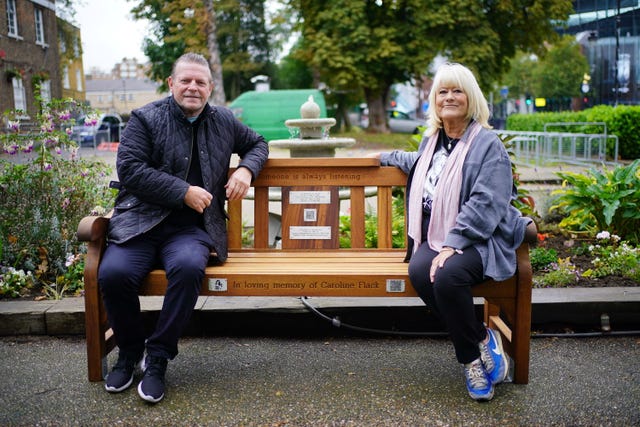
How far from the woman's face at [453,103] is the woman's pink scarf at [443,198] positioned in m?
0.10

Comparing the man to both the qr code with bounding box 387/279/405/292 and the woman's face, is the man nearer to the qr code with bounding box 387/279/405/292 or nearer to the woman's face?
the qr code with bounding box 387/279/405/292

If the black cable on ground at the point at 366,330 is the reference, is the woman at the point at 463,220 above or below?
above

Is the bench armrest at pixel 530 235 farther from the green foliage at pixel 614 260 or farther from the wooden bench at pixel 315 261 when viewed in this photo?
the green foliage at pixel 614 260

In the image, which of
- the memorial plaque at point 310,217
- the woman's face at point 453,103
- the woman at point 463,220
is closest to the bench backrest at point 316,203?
the memorial plaque at point 310,217

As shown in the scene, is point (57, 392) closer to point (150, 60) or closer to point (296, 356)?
point (296, 356)

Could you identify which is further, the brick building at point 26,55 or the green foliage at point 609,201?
the brick building at point 26,55

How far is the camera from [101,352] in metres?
3.73

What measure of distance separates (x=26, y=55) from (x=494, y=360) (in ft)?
18.0

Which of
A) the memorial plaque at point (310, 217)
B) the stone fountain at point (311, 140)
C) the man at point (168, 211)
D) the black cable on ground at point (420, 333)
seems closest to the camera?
the man at point (168, 211)

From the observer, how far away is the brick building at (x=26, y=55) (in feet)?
20.6

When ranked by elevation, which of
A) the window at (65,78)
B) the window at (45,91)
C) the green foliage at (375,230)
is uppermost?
the window at (65,78)

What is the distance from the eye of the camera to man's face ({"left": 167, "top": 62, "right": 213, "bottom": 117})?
3.83 meters

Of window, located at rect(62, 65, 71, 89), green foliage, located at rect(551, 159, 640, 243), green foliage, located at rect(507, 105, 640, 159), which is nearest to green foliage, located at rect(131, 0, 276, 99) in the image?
green foliage, located at rect(507, 105, 640, 159)

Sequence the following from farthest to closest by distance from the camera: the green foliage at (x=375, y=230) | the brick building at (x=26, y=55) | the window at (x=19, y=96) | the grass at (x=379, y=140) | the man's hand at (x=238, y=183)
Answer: the grass at (x=379, y=140) → the brick building at (x=26, y=55) → the window at (x=19, y=96) → the green foliage at (x=375, y=230) → the man's hand at (x=238, y=183)
